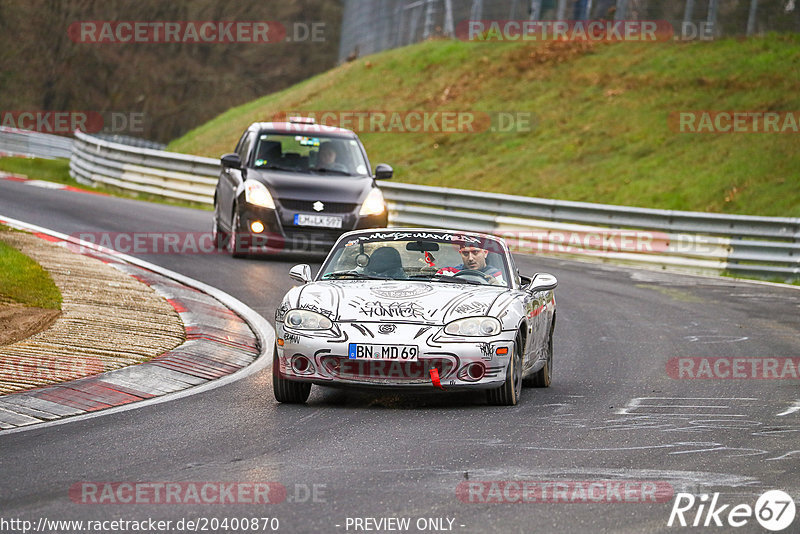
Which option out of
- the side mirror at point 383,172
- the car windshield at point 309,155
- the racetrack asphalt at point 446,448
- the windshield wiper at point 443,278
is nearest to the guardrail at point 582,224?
the car windshield at point 309,155

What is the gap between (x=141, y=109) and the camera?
67.8 m

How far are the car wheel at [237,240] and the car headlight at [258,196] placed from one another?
1.02 feet

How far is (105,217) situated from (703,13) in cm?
1914

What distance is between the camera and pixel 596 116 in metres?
32.5

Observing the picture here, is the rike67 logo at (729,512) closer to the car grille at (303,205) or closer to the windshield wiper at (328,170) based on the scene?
the car grille at (303,205)

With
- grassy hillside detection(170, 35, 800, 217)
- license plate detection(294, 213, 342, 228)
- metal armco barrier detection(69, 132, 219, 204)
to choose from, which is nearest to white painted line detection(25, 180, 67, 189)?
metal armco barrier detection(69, 132, 219, 204)

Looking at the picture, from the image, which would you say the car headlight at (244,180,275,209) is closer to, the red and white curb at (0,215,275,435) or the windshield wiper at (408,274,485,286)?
the red and white curb at (0,215,275,435)

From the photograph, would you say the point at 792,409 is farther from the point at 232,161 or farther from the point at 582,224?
the point at 582,224

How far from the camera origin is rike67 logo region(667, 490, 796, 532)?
5.61 m

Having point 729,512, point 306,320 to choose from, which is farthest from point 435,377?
point 729,512

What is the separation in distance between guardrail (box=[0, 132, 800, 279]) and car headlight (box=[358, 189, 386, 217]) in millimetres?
5665

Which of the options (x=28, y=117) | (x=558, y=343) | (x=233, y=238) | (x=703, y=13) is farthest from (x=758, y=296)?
(x=28, y=117)

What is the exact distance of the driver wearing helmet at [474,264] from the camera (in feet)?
31.6

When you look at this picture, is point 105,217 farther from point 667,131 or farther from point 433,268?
point 667,131
